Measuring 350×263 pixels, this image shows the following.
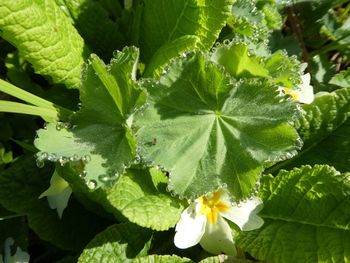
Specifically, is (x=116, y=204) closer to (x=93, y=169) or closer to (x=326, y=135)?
(x=93, y=169)

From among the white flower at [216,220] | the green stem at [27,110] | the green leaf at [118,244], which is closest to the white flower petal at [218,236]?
the white flower at [216,220]

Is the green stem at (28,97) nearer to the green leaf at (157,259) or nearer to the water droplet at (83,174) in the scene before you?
the water droplet at (83,174)

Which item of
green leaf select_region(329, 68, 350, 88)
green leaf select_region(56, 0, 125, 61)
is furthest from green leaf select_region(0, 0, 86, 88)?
green leaf select_region(329, 68, 350, 88)

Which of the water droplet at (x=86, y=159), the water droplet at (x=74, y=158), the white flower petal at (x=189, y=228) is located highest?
the water droplet at (x=74, y=158)

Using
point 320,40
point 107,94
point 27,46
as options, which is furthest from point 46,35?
point 320,40

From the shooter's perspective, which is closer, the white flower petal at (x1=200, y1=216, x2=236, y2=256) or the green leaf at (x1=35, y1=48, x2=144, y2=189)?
the green leaf at (x1=35, y1=48, x2=144, y2=189)

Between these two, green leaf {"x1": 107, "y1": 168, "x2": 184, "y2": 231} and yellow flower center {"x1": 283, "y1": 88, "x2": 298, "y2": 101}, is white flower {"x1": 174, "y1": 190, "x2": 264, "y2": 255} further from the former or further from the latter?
yellow flower center {"x1": 283, "y1": 88, "x2": 298, "y2": 101}
